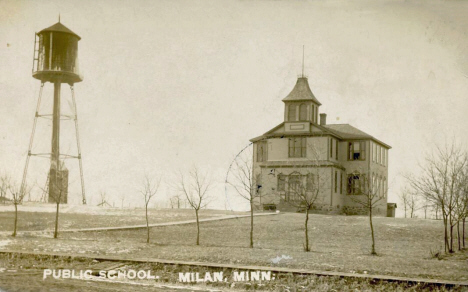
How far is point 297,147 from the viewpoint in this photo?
30609 millimetres

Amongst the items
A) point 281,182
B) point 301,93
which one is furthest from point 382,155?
point 281,182

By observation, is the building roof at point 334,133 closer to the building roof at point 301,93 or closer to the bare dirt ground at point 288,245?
the building roof at point 301,93

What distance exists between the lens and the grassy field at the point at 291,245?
12.8 metres

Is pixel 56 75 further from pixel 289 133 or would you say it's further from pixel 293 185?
pixel 293 185

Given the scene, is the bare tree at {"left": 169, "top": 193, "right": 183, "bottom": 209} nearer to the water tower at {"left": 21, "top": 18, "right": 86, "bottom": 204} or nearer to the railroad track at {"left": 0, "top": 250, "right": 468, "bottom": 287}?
the water tower at {"left": 21, "top": 18, "right": 86, "bottom": 204}

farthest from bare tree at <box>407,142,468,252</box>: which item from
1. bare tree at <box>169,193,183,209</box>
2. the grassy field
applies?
bare tree at <box>169,193,183,209</box>

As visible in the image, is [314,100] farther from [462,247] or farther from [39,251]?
[39,251]

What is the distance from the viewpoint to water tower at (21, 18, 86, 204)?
24.0m

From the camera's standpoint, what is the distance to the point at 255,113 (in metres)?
23.5

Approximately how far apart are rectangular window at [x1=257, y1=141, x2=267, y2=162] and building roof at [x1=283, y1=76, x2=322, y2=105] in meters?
3.17

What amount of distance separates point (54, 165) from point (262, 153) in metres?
12.7

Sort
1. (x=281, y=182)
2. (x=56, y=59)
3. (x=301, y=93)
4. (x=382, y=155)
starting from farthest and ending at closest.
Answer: (x=382, y=155) → (x=301, y=93) → (x=281, y=182) → (x=56, y=59)

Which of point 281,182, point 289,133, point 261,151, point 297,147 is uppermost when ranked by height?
point 289,133

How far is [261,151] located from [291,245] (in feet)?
50.2
